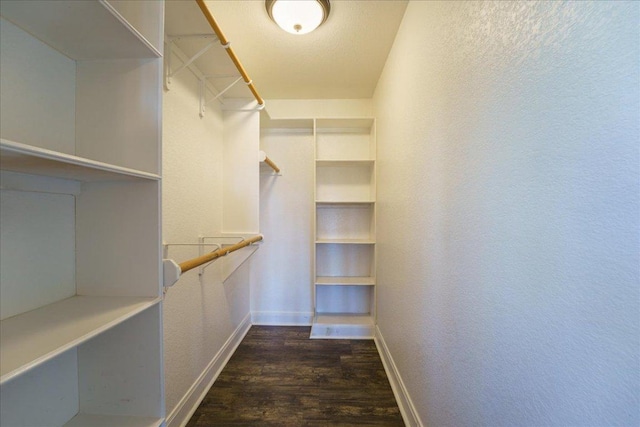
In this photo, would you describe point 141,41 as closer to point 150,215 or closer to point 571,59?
point 150,215

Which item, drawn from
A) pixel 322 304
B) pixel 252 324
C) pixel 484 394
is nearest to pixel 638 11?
pixel 484 394

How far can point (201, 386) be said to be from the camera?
1612 millimetres

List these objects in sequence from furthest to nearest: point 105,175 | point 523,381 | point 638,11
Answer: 1. point 105,175
2. point 523,381
3. point 638,11

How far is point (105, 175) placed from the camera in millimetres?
740

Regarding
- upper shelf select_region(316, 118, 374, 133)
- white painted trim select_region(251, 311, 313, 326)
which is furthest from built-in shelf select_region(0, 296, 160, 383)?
upper shelf select_region(316, 118, 374, 133)

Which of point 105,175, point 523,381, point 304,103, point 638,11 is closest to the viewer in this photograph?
point 638,11

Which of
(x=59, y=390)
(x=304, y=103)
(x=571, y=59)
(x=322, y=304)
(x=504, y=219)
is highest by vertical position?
(x=304, y=103)

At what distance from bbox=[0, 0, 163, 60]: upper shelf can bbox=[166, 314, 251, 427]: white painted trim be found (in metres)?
1.69

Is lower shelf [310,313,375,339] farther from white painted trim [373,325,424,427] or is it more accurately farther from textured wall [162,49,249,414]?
textured wall [162,49,249,414]

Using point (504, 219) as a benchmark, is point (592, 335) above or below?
below

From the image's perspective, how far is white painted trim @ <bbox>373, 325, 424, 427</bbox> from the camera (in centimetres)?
134

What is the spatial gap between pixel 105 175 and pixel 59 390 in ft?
2.31

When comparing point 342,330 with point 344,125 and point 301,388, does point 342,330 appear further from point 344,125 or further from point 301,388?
point 344,125

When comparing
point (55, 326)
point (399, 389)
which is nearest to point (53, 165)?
point (55, 326)
